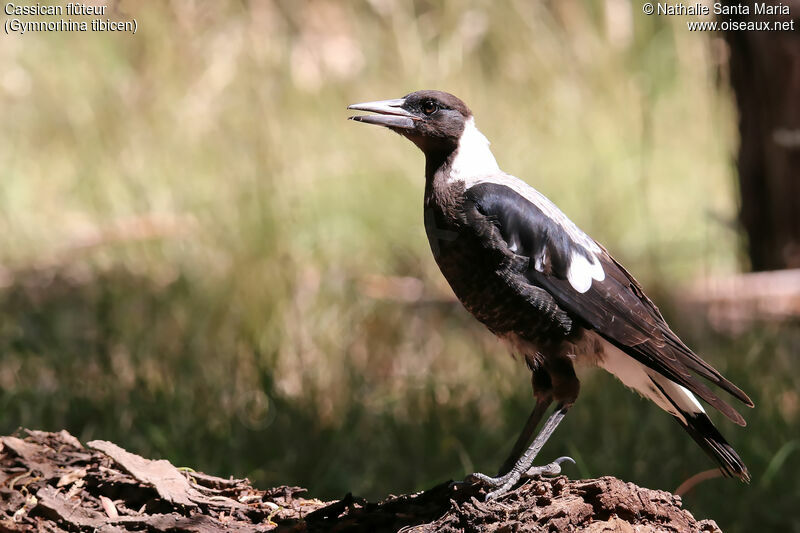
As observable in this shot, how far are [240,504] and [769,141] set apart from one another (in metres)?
3.16

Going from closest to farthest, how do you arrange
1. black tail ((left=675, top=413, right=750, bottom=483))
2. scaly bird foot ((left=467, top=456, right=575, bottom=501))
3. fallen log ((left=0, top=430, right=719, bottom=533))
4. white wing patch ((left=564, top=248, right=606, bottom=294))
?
fallen log ((left=0, top=430, right=719, bottom=533)) → scaly bird foot ((left=467, top=456, right=575, bottom=501)) → black tail ((left=675, top=413, right=750, bottom=483)) → white wing patch ((left=564, top=248, right=606, bottom=294))

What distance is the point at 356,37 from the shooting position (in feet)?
22.4

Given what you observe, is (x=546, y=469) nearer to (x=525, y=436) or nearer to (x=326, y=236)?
(x=525, y=436)

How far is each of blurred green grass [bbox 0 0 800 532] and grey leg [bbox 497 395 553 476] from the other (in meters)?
0.50

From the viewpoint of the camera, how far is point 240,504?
2203 mm

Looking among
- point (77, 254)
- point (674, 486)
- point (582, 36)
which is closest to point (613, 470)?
point (674, 486)

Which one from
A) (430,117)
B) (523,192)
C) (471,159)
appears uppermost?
(430,117)

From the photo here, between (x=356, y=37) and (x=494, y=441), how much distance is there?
4.24 metres

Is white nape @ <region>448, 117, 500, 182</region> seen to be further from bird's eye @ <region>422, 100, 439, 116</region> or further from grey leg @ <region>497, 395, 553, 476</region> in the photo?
grey leg @ <region>497, 395, 553, 476</region>

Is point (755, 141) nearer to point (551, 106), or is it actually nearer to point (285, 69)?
point (551, 106)

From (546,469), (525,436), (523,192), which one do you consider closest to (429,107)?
(523,192)

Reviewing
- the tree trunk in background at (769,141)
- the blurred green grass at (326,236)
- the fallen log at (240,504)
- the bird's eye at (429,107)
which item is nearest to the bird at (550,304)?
the bird's eye at (429,107)

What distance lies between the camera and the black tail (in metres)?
2.35

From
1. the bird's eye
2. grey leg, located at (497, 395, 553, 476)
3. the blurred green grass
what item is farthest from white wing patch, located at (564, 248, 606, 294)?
the blurred green grass
